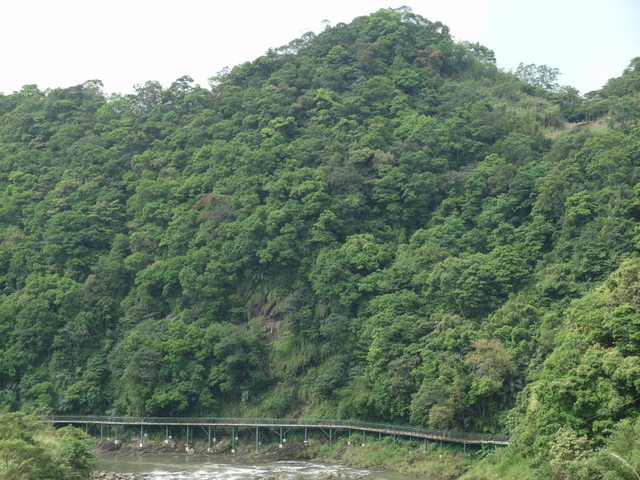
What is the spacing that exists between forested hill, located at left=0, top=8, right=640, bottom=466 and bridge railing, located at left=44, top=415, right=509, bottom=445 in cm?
84

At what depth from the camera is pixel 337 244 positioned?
2362 inches

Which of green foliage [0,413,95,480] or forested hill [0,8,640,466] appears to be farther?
forested hill [0,8,640,466]

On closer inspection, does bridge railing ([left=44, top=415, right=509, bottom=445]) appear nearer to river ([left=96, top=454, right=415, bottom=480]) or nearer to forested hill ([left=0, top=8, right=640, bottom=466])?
forested hill ([left=0, top=8, right=640, bottom=466])

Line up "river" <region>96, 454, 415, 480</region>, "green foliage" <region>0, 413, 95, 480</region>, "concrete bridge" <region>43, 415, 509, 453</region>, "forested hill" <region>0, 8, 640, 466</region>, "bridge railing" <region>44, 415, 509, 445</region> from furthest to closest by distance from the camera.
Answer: "concrete bridge" <region>43, 415, 509, 453</region>
"forested hill" <region>0, 8, 640, 466</region>
"river" <region>96, 454, 415, 480</region>
"bridge railing" <region>44, 415, 509, 445</region>
"green foliage" <region>0, 413, 95, 480</region>

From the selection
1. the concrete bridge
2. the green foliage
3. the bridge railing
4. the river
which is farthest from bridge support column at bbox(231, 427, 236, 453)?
the green foliage

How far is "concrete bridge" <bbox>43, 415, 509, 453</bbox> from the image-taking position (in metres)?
44.0

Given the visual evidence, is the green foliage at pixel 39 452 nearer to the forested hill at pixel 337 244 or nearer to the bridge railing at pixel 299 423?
the bridge railing at pixel 299 423

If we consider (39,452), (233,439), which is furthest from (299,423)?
(39,452)

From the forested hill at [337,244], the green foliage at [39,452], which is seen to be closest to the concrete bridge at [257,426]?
the forested hill at [337,244]

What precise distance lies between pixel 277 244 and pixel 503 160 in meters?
20.2

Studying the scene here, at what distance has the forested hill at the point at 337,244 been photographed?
43.5 meters

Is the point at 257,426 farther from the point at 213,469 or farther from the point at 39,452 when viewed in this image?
the point at 39,452

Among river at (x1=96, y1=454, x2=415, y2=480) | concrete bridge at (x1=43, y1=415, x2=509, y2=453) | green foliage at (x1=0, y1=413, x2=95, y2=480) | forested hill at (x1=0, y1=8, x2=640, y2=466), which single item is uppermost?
forested hill at (x1=0, y1=8, x2=640, y2=466)

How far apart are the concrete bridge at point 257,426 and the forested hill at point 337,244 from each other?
3.24ft
